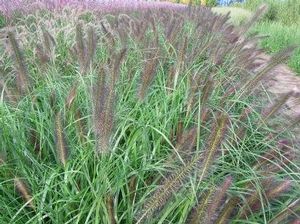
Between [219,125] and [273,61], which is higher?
[219,125]

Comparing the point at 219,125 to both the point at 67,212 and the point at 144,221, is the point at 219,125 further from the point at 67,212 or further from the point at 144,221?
the point at 67,212

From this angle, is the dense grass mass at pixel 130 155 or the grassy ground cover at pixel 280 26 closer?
the dense grass mass at pixel 130 155

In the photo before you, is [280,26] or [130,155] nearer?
[130,155]

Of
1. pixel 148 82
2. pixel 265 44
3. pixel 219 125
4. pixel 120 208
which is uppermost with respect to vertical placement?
pixel 219 125

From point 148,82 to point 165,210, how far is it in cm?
49

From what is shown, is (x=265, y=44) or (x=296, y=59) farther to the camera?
(x=265, y=44)

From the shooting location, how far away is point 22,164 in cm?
139

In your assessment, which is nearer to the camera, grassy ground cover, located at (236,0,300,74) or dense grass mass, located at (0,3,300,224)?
→ dense grass mass, located at (0,3,300,224)

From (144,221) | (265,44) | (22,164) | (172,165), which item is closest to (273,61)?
(172,165)

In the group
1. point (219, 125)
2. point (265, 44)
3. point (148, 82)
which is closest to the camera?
point (219, 125)

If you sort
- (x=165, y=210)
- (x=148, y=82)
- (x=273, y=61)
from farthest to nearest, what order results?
(x=273, y=61) → (x=148, y=82) → (x=165, y=210)

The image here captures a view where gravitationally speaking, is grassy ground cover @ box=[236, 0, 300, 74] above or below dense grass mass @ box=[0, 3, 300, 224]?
below

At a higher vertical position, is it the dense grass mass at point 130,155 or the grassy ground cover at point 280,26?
the dense grass mass at point 130,155

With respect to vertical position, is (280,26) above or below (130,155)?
below
